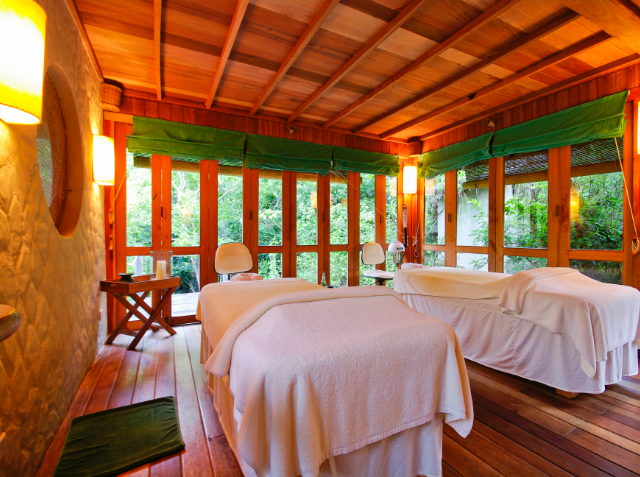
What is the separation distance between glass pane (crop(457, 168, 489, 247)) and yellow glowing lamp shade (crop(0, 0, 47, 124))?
413 centimetres

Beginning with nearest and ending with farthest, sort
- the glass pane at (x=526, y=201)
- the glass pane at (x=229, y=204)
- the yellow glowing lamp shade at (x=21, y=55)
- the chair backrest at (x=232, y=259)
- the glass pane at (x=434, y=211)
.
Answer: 1. the yellow glowing lamp shade at (x=21, y=55)
2. the glass pane at (x=526, y=201)
3. the chair backrest at (x=232, y=259)
4. the glass pane at (x=229, y=204)
5. the glass pane at (x=434, y=211)

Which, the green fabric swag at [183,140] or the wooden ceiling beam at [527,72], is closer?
the wooden ceiling beam at [527,72]

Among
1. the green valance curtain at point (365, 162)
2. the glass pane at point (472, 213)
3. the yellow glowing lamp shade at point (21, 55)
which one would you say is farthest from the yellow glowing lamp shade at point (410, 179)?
the yellow glowing lamp shade at point (21, 55)

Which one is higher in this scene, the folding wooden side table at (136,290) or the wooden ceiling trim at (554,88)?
the wooden ceiling trim at (554,88)

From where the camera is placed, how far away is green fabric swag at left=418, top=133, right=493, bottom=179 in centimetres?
384

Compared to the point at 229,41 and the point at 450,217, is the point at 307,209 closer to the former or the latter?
the point at 450,217

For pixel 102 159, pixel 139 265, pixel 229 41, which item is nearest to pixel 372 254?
pixel 139 265

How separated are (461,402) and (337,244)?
10.7 ft

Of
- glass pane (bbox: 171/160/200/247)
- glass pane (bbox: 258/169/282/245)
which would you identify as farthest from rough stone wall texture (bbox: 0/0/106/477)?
glass pane (bbox: 258/169/282/245)

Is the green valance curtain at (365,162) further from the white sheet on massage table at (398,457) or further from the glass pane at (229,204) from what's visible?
the white sheet on massage table at (398,457)

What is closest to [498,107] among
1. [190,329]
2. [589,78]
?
[589,78]

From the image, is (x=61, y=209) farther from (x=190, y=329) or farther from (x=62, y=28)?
(x=190, y=329)

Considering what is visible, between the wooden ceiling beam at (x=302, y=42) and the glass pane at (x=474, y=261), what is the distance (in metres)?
3.12

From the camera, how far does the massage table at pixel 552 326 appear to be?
193 cm
